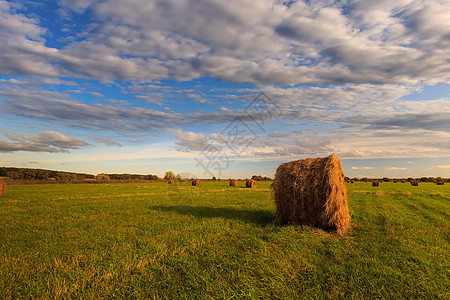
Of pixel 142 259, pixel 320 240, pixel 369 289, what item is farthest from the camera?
pixel 320 240

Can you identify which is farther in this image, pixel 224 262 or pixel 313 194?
pixel 313 194

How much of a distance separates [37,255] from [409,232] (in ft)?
35.1

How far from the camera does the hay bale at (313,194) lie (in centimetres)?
809

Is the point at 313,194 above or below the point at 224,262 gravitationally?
above

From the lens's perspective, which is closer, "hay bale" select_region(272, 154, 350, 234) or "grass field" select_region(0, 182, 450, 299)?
"grass field" select_region(0, 182, 450, 299)

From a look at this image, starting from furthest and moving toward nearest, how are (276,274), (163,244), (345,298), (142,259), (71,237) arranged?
(71,237) → (163,244) → (142,259) → (276,274) → (345,298)

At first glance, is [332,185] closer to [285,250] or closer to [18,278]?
[285,250]

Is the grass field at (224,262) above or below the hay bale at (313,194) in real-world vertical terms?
below

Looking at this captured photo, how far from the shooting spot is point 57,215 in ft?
37.4

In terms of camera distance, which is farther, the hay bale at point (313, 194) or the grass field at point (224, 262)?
the hay bale at point (313, 194)

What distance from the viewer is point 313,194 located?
8.35 m

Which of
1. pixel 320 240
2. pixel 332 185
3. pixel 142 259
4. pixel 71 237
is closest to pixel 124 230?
pixel 71 237

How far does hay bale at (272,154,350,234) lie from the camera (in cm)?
809

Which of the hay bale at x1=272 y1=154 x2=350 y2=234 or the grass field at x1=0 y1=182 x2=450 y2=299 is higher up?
the hay bale at x1=272 y1=154 x2=350 y2=234
